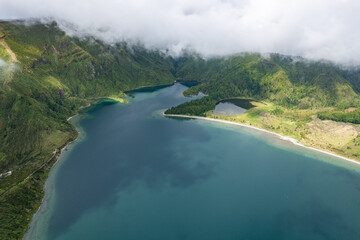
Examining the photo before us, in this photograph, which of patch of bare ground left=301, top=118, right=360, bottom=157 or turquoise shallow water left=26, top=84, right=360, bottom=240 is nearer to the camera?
turquoise shallow water left=26, top=84, right=360, bottom=240

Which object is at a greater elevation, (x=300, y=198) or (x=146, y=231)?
(x=300, y=198)

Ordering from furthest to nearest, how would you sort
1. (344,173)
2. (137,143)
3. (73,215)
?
(137,143)
(344,173)
(73,215)

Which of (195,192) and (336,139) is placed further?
(336,139)

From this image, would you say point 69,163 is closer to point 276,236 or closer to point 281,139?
point 276,236

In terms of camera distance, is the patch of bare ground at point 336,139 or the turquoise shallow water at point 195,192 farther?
the patch of bare ground at point 336,139

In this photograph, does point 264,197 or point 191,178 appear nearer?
point 264,197

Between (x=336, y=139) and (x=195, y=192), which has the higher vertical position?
(x=336, y=139)

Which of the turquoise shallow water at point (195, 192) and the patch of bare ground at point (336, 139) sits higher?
the patch of bare ground at point (336, 139)

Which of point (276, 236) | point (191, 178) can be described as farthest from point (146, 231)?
point (276, 236)
